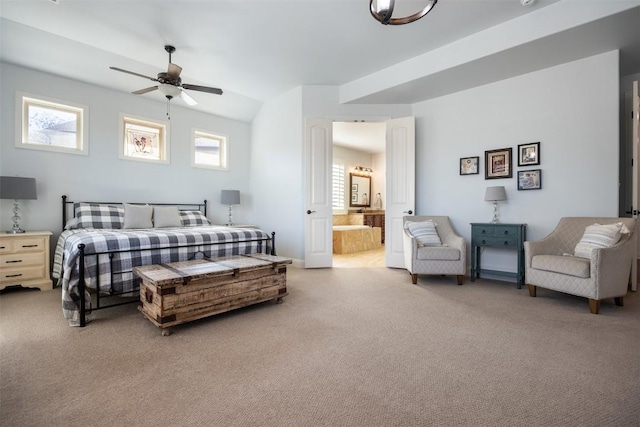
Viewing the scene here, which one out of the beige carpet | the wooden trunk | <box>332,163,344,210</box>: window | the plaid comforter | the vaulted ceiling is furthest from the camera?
<box>332,163,344,210</box>: window

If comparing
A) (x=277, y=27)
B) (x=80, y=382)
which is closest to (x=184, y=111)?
(x=277, y=27)

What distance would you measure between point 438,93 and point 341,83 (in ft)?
5.36

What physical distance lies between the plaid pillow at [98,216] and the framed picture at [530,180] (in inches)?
231

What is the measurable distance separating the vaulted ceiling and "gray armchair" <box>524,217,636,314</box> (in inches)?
83.7

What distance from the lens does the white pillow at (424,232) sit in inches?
173

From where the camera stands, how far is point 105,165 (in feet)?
15.8

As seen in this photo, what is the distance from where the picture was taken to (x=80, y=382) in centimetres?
175

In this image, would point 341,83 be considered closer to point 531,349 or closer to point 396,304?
point 396,304

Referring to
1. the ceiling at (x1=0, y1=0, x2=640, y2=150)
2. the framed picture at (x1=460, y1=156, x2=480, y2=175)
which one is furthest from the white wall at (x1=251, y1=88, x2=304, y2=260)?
the framed picture at (x1=460, y1=156, x2=480, y2=175)

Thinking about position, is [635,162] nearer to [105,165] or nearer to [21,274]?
[105,165]

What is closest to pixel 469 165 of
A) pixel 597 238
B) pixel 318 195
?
pixel 597 238

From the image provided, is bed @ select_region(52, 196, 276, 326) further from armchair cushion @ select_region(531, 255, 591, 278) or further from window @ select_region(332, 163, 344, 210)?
window @ select_region(332, 163, 344, 210)

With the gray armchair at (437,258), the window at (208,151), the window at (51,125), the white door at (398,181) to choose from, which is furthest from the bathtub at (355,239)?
the window at (51,125)

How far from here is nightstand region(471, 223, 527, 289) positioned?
3943 millimetres
